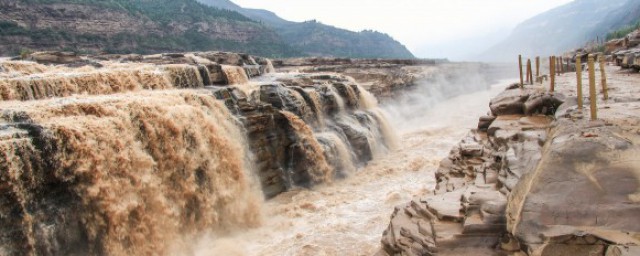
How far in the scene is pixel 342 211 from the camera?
11133mm

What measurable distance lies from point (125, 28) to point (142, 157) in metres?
60.6

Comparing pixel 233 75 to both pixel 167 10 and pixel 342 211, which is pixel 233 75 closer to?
pixel 342 211

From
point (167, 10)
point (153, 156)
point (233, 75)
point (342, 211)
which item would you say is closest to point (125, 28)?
point (167, 10)

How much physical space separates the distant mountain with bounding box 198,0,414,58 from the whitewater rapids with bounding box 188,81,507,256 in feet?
336

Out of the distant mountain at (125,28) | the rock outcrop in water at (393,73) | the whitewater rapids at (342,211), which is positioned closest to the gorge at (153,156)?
the whitewater rapids at (342,211)

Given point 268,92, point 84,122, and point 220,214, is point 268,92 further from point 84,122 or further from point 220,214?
point 84,122

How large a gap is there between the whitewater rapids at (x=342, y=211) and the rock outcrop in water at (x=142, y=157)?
1.78 ft

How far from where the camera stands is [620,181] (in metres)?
4.67

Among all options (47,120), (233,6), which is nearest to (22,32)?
(47,120)

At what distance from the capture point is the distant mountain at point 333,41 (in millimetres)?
125875

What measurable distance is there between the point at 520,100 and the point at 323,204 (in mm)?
6197

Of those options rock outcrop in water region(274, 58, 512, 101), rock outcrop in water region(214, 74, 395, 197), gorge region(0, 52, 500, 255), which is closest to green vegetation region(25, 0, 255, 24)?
rock outcrop in water region(274, 58, 512, 101)

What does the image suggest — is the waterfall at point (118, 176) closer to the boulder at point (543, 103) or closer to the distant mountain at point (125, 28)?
the boulder at point (543, 103)

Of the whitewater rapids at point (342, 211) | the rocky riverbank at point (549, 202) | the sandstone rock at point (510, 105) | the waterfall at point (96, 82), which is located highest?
the waterfall at point (96, 82)
